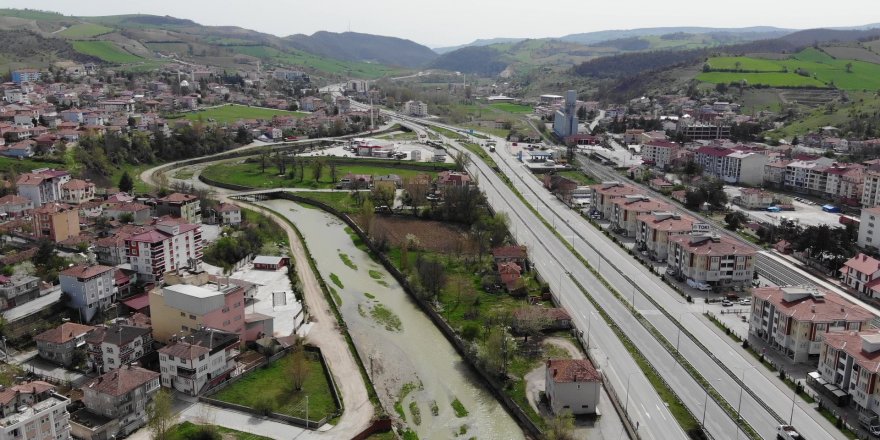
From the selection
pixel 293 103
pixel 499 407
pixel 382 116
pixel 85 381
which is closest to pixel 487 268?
pixel 499 407

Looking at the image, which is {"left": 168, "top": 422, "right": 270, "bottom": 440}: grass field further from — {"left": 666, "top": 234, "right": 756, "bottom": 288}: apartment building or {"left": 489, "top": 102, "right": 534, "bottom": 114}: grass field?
{"left": 489, "top": 102, "right": 534, "bottom": 114}: grass field

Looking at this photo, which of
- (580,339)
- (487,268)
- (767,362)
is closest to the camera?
(767,362)

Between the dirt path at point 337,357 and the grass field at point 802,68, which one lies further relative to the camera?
the grass field at point 802,68

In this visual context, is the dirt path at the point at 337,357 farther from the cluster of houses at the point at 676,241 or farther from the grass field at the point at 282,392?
the cluster of houses at the point at 676,241

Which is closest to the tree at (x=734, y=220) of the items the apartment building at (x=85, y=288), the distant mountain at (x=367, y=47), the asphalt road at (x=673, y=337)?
the asphalt road at (x=673, y=337)

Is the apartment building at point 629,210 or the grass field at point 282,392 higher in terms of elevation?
the apartment building at point 629,210

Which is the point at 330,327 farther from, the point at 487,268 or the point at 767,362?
the point at 767,362
